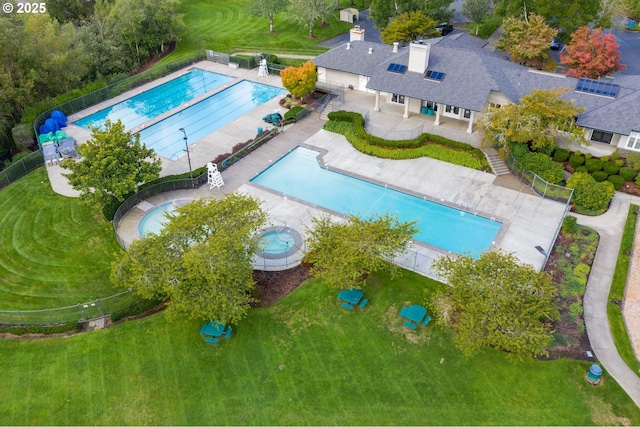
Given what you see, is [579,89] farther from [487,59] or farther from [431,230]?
[431,230]

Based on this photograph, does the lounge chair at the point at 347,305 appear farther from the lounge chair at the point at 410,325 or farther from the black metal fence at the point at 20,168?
the black metal fence at the point at 20,168

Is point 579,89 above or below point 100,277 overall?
above

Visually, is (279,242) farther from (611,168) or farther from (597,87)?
(597,87)

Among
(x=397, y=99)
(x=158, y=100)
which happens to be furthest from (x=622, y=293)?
(x=158, y=100)

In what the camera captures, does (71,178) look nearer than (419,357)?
No

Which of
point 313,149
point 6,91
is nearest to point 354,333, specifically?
point 313,149

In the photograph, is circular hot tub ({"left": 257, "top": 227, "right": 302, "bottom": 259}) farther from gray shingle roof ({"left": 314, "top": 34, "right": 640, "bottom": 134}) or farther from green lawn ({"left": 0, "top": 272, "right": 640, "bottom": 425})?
gray shingle roof ({"left": 314, "top": 34, "right": 640, "bottom": 134})
